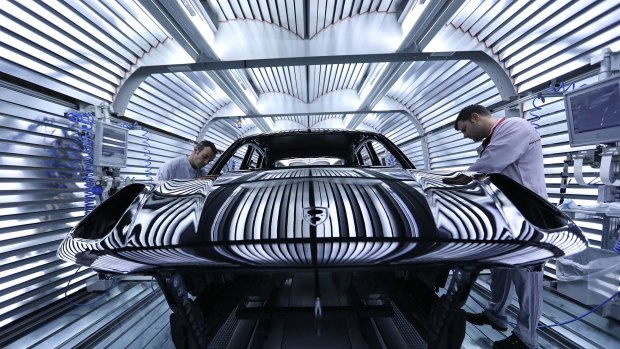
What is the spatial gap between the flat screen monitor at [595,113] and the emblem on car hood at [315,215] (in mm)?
2727

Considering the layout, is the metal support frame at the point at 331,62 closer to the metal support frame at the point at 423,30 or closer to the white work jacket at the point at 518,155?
the metal support frame at the point at 423,30

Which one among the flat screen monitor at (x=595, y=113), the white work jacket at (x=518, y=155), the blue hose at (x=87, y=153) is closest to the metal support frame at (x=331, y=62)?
the blue hose at (x=87, y=153)

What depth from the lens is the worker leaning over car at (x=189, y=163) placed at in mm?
3873

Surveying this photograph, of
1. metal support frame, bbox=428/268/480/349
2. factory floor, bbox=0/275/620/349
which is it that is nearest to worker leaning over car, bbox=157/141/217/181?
factory floor, bbox=0/275/620/349

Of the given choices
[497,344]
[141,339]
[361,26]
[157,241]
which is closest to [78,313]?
[141,339]

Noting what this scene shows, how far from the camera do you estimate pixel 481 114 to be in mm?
2490

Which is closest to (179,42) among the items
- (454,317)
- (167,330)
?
(167,330)

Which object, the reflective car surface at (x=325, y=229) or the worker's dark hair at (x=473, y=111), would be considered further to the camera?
the worker's dark hair at (x=473, y=111)

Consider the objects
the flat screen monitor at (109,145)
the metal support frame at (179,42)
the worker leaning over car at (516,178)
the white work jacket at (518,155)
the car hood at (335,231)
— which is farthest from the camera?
the flat screen monitor at (109,145)

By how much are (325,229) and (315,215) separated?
8 cm

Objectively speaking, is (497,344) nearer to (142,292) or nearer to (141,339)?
(141,339)

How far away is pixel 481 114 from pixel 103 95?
14.2 ft

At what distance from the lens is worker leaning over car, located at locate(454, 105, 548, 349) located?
2031 mm

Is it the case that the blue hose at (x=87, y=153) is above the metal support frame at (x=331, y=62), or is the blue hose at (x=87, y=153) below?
below
